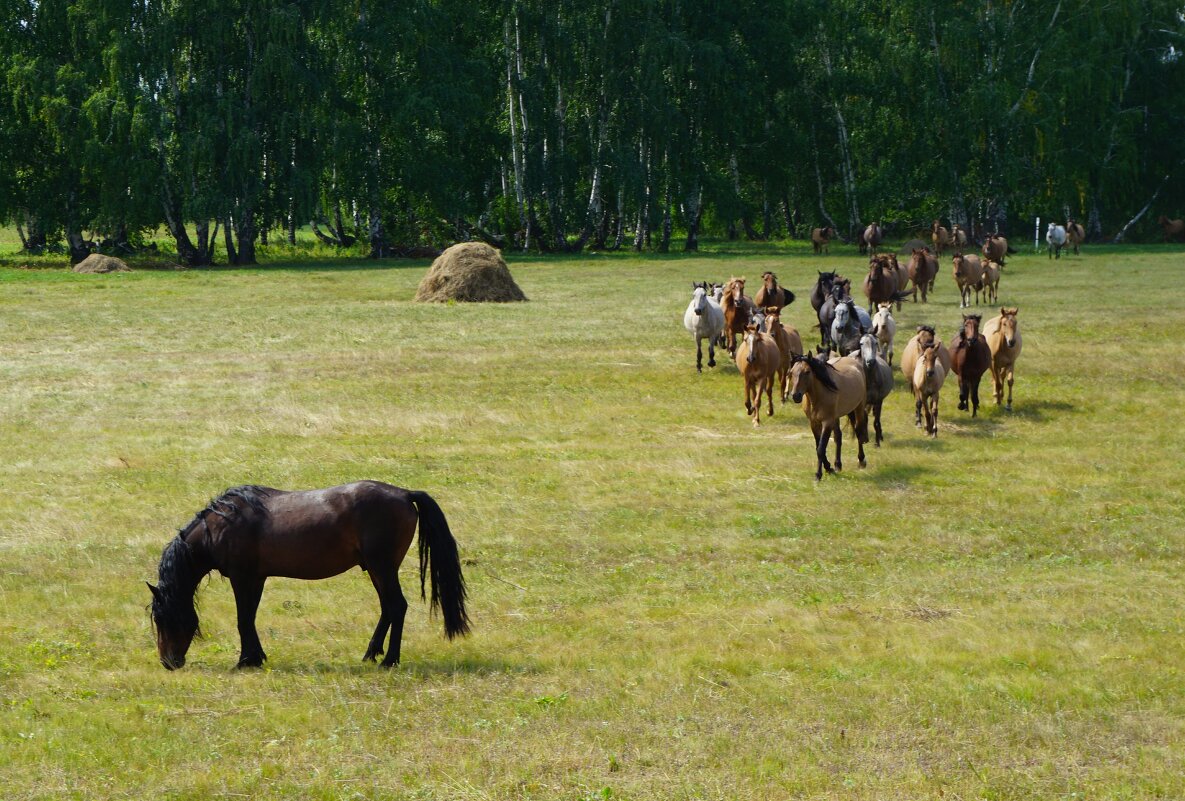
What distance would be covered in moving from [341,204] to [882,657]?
178 ft

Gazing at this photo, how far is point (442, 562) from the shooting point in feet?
31.4

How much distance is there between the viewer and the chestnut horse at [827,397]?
54.6 feet

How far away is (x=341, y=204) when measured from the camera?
61.5 metres

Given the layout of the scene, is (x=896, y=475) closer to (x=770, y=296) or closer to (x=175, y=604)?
(x=175, y=604)

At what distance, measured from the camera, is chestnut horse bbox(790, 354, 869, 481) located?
16641mm

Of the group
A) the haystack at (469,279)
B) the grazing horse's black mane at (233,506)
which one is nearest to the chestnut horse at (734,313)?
the haystack at (469,279)

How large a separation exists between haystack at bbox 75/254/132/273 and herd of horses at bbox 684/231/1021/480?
2984 centimetres

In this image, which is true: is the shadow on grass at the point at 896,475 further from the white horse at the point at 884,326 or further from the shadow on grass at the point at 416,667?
the shadow on grass at the point at 416,667

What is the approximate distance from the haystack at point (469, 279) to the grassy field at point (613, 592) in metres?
11.3

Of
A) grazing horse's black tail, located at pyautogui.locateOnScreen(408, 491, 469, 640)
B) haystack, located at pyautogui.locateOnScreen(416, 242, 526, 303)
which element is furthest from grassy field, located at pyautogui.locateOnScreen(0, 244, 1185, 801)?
haystack, located at pyautogui.locateOnScreen(416, 242, 526, 303)

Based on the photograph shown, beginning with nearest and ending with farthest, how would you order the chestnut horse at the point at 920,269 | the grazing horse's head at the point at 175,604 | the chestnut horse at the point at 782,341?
the grazing horse's head at the point at 175,604 < the chestnut horse at the point at 782,341 < the chestnut horse at the point at 920,269

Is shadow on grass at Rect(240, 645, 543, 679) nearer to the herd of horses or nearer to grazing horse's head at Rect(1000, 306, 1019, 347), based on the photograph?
the herd of horses

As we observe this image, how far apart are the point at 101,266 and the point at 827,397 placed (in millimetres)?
40390

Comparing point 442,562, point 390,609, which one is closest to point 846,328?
point 442,562
